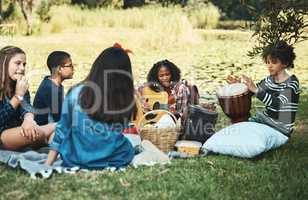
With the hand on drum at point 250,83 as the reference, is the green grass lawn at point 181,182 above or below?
below

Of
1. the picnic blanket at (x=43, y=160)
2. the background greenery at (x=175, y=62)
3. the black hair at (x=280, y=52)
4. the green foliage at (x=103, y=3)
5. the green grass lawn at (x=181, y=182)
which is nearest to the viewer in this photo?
the green grass lawn at (x=181, y=182)

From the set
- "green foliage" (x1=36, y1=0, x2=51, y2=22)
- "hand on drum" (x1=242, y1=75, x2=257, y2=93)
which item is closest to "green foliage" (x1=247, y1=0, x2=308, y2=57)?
"hand on drum" (x1=242, y1=75, x2=257, y2=93)

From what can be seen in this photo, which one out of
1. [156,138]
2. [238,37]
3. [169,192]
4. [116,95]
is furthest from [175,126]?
[238,37]

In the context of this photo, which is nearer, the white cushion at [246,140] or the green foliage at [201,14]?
the white cushion at [246,140]

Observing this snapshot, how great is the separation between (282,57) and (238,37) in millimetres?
15581

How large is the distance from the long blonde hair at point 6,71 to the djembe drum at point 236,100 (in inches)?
89.9

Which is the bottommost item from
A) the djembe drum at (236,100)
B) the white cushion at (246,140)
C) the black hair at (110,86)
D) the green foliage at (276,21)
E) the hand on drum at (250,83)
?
the white cushion at (246,140)

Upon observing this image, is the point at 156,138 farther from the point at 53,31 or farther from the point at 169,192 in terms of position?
the point at 53,31

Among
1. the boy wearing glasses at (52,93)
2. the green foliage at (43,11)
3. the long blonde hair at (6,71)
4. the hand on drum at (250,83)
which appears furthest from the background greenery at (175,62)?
the boy wearing glasses at (52,93)

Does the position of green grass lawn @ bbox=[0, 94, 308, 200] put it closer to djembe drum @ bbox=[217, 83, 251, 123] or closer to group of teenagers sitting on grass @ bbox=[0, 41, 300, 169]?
group of teenagers sitting on grass @ bbox=[0, 41, 300, 169]

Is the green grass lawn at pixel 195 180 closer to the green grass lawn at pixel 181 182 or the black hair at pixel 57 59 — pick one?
the green grass lawn at pixel 181 182

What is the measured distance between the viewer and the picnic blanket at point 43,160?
4.68m

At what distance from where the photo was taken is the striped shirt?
5.76 meters

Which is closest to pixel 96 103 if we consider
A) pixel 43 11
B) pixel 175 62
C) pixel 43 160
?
pixel 43 160
